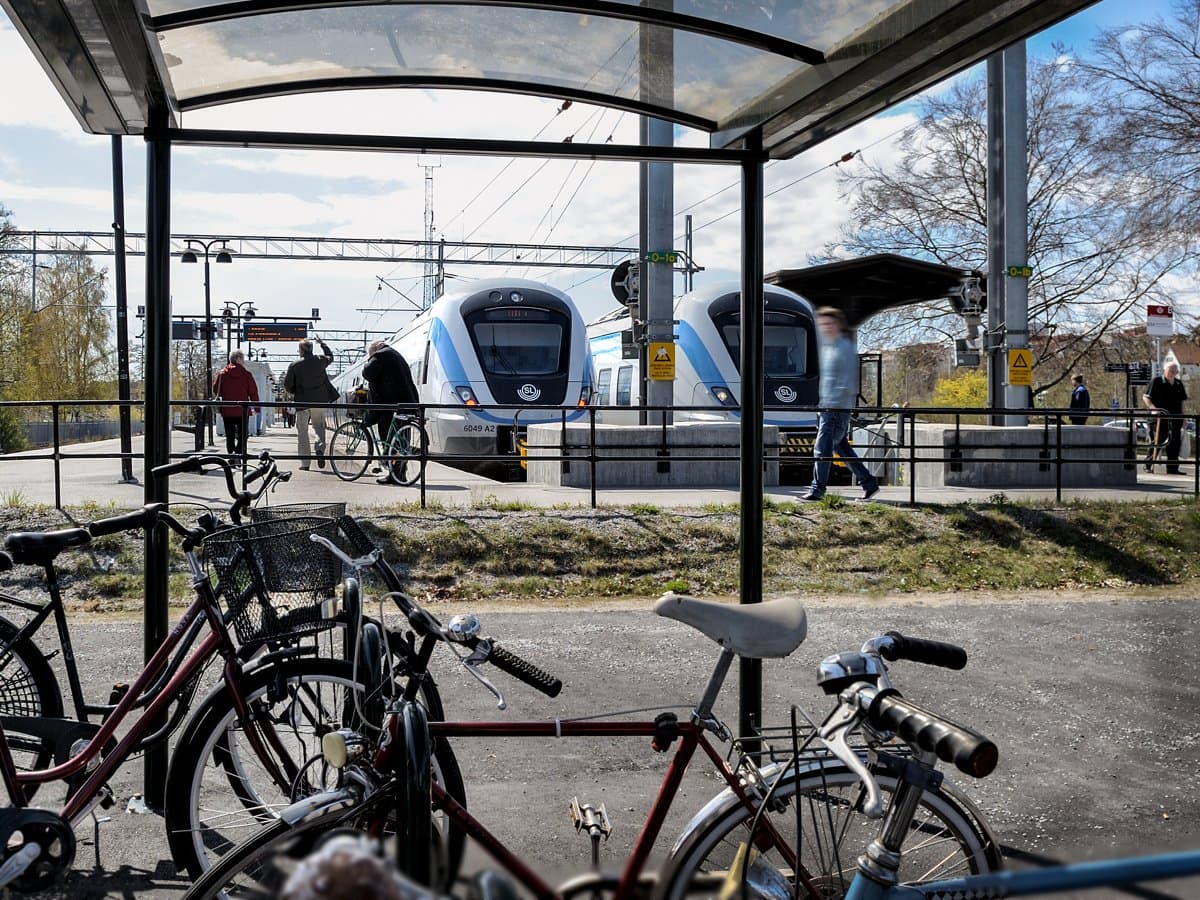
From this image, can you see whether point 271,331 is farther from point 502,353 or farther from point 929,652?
point 929,652

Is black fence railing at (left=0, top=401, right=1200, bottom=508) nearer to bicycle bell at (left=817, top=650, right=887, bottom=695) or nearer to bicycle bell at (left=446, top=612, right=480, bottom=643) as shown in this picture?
bicycle bell at (left=446, top=612, right=480, bottom=643)

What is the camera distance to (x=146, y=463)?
388 centimetres

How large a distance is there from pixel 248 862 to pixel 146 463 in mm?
2105

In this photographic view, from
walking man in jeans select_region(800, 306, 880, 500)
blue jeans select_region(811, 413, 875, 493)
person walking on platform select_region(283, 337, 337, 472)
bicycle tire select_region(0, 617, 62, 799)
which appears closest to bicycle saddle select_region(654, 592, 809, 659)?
bicycle tire select_region(0, 617, 62, 799)

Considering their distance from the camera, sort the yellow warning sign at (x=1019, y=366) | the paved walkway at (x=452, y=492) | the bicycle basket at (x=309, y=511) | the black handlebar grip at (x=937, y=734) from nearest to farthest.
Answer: the black handlebar grip at (x=937, y=734) → the bicycle basket at (x=309, y=511) → the paved walkway at (x=452, y=492) → the yellow warning sign at (x=1019, y=366)

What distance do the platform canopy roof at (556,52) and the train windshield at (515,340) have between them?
48.4 feet

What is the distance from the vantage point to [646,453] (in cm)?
1318

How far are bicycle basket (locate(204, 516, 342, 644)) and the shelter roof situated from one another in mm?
9572

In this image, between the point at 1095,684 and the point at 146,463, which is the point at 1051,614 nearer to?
the point at 1095,684

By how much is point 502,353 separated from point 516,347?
27 centimetres

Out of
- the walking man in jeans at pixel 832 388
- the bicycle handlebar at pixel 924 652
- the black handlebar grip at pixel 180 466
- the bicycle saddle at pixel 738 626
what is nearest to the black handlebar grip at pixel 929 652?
the bicycle handlebar at pixel 924 652

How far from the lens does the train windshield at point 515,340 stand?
61.7ft

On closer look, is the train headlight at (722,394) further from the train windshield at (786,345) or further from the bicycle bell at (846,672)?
the bicycle bell at (846,672)

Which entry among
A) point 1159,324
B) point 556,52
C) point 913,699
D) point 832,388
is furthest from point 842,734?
point 1159,324
